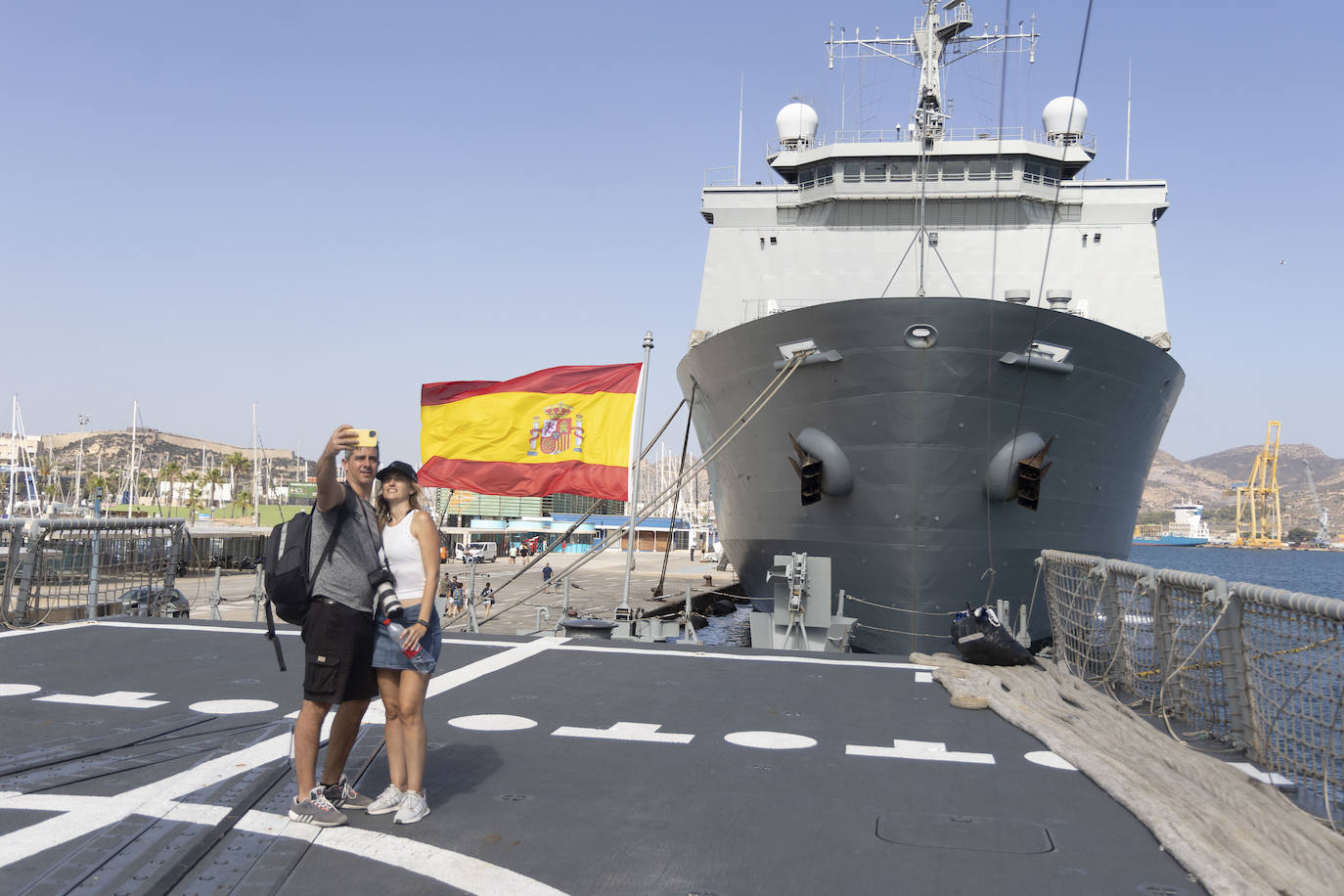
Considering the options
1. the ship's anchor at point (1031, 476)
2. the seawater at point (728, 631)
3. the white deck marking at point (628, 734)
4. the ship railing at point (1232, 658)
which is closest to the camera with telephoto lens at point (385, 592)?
the white deck marking at point (628, 734)

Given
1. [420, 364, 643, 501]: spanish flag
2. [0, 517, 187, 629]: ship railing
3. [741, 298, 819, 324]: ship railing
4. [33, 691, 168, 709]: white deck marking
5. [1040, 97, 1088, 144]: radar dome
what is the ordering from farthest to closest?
[1040, 97, 1088, 144]: radar dome, [741, 298, 819, 324]: ship railing, [420, 364, 643, 501]: spanish flag, [0, 517, 187, 629]: ship railing, [33, 691, 168, 709]: white deck marking

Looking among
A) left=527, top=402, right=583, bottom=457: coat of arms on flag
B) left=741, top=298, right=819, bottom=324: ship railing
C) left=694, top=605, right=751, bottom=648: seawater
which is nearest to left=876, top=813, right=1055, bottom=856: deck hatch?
left=527, top=402, right=583, bottom=457: coat of arms on flag

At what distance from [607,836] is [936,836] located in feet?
4.02

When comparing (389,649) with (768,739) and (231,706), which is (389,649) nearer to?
(768,739)

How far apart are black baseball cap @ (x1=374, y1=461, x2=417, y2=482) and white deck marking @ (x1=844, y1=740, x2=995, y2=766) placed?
2615 mm

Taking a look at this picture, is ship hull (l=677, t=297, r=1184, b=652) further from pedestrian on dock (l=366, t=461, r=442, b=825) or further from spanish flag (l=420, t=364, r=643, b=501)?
pedestrian on dock (l=366, t=461, r=442, b=825)

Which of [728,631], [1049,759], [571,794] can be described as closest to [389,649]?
[571,794]

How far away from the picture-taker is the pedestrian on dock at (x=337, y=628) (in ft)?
11.3

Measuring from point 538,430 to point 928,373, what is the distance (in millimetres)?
5389

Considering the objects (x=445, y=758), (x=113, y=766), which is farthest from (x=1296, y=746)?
(x=113, y=766)

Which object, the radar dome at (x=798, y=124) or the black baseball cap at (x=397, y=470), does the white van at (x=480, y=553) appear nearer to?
the radar dome at (x=798, y=124)

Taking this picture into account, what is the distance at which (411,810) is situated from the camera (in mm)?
3529

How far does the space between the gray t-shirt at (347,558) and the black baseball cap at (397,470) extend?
7.1 inches

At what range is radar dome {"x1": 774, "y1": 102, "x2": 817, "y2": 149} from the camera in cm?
2100
